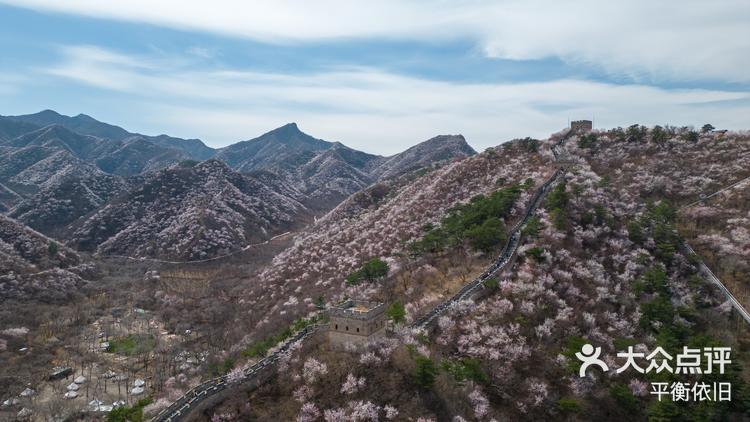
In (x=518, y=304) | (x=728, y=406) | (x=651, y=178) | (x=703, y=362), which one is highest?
(x=651, y=178)

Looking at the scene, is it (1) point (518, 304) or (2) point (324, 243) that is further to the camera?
(2) point (324, 243)

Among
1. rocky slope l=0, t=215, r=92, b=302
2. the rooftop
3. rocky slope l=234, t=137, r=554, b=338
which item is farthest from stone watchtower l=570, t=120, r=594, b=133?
rocky slope l=0, t=215, r=92, b=302

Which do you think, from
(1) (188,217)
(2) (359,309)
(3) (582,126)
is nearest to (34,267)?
(1) (188,217)

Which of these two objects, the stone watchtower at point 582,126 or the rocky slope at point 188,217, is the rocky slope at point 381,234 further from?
the rocky slope at point 188,217

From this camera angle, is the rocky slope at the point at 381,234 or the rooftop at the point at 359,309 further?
the rocky slope at the point at 381,234

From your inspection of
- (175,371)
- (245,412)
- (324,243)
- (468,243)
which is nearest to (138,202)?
(324,243)

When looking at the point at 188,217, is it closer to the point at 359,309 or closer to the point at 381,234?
the point at 381,234

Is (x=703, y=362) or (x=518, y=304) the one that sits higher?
(x=518, y=304)

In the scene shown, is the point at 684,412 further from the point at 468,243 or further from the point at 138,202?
the point at 138,202

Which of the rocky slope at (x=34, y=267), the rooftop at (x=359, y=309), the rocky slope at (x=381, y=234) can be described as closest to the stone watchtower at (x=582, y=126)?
the rocky slope at (x=381, y=234)
